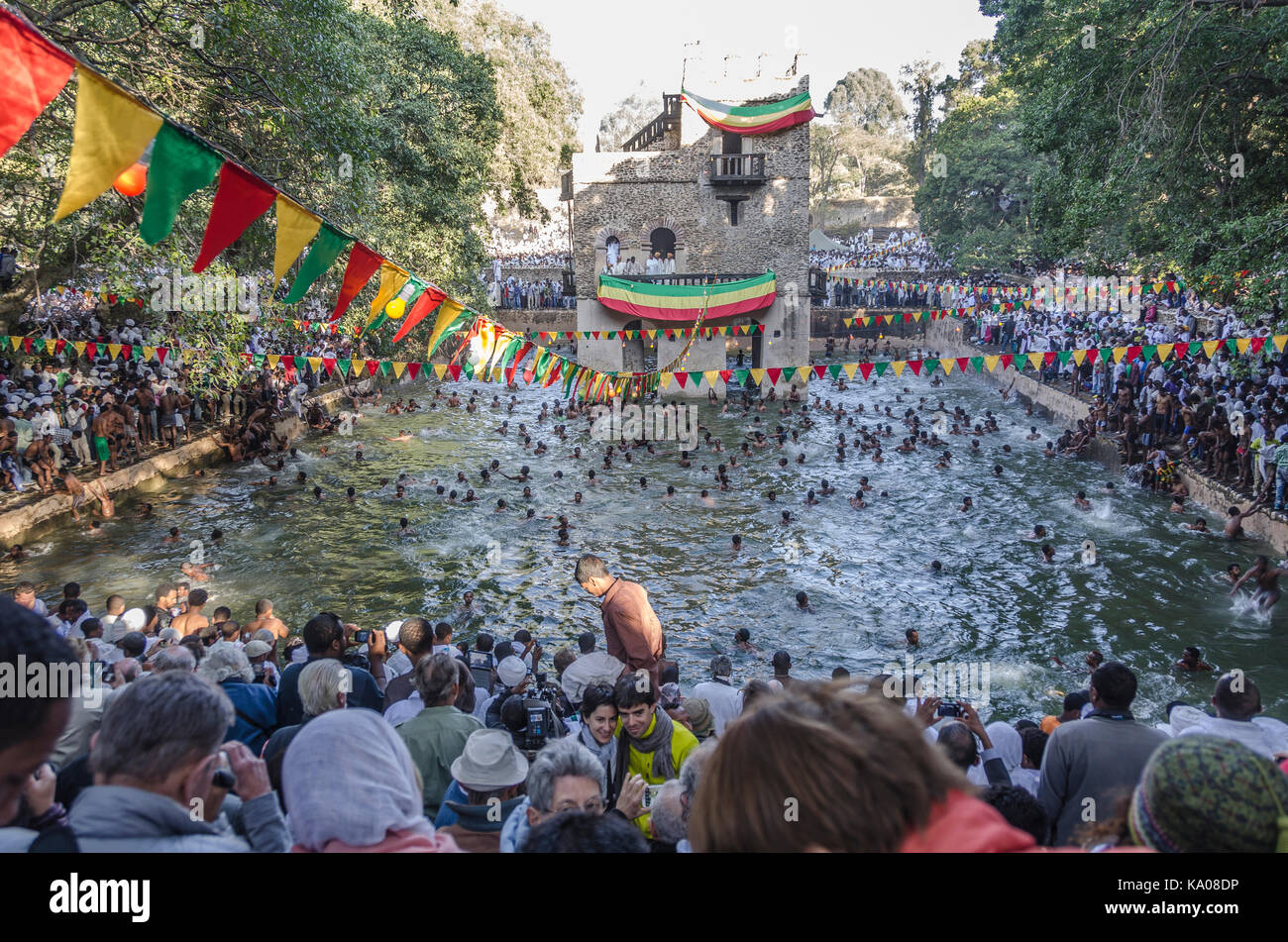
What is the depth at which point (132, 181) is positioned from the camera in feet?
23.4

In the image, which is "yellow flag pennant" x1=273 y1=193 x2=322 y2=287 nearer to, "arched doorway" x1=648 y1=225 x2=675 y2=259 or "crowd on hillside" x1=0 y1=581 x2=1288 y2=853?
"crowd on hillside" x1=0 y1=581 x2=1288 y2=853

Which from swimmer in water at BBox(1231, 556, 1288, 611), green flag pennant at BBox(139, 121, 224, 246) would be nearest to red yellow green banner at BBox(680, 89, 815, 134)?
swimmer in water at BBox(1231, 556, 1288, 611)

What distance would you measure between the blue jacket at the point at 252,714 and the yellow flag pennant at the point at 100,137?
281 cm

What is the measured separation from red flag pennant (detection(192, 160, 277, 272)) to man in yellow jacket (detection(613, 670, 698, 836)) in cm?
450

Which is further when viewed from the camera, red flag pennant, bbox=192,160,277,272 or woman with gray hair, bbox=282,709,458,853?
red flag pennant, bbox=192,160,277,272

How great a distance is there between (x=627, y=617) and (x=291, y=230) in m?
4.10

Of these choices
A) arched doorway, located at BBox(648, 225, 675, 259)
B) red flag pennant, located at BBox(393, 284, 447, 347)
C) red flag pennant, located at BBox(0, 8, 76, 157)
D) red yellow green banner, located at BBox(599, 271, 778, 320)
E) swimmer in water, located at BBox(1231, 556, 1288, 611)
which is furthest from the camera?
arched doorway, located at BBox(648, 225, 675, 259)

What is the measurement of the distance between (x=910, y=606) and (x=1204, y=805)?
11.8 m

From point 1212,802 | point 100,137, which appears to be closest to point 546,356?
point 100,137

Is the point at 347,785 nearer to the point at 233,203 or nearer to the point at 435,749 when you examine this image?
the point at 435,749

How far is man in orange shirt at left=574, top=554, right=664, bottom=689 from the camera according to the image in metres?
6.41

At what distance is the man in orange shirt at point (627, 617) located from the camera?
641 cm

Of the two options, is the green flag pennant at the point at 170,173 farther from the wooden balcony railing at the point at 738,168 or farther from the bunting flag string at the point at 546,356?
the wooden balcony railing at the point at 738,168

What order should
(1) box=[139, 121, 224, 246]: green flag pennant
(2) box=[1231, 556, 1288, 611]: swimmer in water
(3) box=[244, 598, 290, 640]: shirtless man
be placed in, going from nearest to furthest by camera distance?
(1) box=[139, 121, 224, 246]: green flag pennant, (3) box=[244, 598, 290, 640]: shirtless man, (2) box=[1231, 556, 1288, 611]: swimmer in water
